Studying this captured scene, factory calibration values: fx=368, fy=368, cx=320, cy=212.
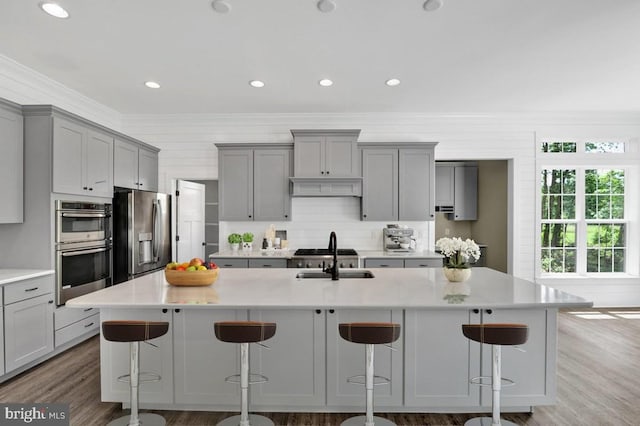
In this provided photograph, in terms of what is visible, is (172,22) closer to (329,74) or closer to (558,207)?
(329,74)

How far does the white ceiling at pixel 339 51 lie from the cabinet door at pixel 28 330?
2382 mm

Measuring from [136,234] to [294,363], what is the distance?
9.87 feet

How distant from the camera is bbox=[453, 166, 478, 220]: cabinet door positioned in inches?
262

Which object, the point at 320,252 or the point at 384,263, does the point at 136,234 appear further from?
the point at 384,263

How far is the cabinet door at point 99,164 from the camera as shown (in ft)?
13.4

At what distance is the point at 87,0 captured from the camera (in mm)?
Result: 2662

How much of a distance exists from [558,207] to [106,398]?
6.36m

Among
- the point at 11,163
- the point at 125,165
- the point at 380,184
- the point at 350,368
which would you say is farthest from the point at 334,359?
the point at 125,165

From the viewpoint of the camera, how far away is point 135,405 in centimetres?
233

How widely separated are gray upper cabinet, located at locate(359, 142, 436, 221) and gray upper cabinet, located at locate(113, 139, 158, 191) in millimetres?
3119

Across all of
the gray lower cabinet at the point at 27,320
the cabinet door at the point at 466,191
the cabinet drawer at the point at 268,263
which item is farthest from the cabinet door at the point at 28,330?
the cabinet door at the point at 466,191

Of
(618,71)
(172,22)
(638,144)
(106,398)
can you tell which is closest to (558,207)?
(638,144)

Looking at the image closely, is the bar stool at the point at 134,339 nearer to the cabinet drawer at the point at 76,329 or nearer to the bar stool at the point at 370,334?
the bar stool at the point at 370,334

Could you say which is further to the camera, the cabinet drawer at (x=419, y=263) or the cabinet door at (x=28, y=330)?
the cabinet drawer at (x=419, y=263)
